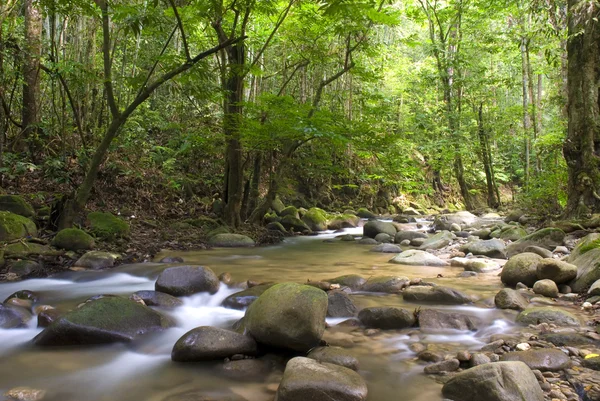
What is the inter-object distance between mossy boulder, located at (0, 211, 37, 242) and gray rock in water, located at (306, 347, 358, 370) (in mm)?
5597

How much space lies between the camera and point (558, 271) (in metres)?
5.14

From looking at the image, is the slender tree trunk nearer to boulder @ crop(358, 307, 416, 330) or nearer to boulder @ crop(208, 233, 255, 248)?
boulder @ crop(208, 233, 255, 248)

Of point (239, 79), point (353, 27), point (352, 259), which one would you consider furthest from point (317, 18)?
point (352, 259)

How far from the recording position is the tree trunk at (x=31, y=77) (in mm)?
9336

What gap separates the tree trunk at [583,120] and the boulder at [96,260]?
8959mm

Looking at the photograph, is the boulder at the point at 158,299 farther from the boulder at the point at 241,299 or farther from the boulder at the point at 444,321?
the boulder at the point at 444,321

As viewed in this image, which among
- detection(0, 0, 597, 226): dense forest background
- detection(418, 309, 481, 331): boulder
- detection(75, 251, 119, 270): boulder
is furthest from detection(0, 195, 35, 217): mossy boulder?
detection(418, 309, 481, 331): boulder

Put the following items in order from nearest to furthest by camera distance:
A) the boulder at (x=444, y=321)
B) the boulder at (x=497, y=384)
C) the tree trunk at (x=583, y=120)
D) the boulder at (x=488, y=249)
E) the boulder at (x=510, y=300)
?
the boulder at (x=497, y=384)
the boulder at (x=444, y=321)
the boulder at (x=510, y=300)
the boulder at (x=488, y=249)
the tree trunk at (x=583, y=120)

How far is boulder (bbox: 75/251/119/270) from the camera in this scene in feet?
21.4

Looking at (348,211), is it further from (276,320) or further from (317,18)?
(276,320)

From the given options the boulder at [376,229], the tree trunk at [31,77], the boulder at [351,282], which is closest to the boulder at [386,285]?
the boulder at [351,282]

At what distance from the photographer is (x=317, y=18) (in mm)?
9836

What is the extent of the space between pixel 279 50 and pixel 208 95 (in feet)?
25.0

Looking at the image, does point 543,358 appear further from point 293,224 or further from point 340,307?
point 293,224
